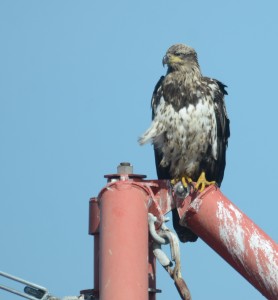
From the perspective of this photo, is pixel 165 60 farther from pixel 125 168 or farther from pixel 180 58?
pixel 125 168

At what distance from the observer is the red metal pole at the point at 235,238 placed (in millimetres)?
5469

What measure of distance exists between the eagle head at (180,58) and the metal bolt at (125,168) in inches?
147

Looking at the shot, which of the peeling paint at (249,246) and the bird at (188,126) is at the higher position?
the bird at (188,126)

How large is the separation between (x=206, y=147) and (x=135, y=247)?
3.80m

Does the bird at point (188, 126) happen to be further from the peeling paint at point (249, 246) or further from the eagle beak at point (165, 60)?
the peeling paint at point (249, 246)

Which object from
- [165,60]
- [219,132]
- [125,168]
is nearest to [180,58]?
[165,60]

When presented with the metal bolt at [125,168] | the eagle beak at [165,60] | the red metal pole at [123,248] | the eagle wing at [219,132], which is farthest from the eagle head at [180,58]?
the red metal pole at [123,248]

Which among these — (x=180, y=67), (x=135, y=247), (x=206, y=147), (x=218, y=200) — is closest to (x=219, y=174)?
(x=206, y=147)

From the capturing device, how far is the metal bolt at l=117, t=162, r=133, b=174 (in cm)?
589

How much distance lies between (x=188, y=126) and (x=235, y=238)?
3.27 m

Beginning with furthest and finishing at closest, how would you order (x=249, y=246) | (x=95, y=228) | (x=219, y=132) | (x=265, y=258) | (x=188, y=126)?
(x=219, y=132) → (x=188, y=126) → (x=95, y=228) → (x=249, y=246) → (x=265, y=258)

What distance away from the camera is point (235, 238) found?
5656 mm

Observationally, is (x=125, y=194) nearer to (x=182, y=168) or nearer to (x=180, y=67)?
(x=182, y=168)

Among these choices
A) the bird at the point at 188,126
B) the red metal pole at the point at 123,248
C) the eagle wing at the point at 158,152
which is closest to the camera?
the red metal pole at the point at 123,248
